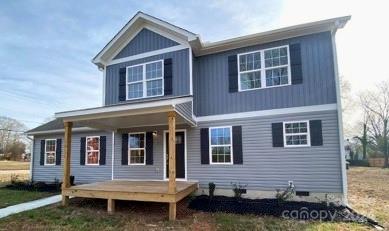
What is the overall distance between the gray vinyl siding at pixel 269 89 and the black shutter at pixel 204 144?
686 mm

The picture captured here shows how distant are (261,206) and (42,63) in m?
21.7

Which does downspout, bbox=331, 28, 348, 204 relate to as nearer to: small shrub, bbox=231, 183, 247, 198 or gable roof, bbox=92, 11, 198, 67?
small shrub, bbox=231, 183, 247, 198

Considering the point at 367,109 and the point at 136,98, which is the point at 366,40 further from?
the point at 136,98

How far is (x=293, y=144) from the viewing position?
26.8ft

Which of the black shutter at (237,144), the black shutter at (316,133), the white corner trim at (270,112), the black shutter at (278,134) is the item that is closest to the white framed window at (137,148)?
the white corner trim at (270,112)

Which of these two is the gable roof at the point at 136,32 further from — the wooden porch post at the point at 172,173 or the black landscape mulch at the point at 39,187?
the black landscape mulch at the point at 39,187

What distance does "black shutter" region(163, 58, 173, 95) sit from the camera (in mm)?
9703

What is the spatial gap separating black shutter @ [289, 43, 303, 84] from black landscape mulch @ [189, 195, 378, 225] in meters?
3.91

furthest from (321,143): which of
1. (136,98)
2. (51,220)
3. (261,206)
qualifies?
(51,220)

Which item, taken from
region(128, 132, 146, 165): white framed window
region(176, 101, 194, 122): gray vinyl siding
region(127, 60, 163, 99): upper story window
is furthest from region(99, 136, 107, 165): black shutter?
region(176, 101, 194, 122): gray vinyl siding

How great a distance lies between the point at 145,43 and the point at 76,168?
22.7 ft

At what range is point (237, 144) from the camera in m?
8.91

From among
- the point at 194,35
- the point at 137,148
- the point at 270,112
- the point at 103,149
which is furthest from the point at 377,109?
the point at 103,149

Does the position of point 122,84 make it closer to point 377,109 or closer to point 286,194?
point 286,194
